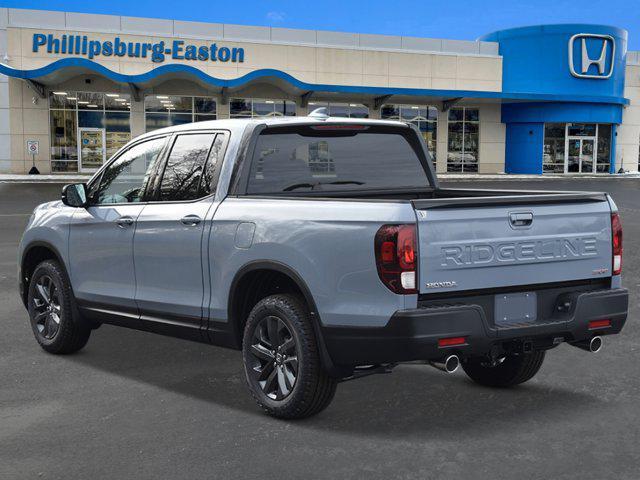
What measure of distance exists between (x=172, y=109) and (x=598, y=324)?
41665 mm

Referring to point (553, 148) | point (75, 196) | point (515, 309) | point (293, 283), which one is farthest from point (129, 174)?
point (553, 148)

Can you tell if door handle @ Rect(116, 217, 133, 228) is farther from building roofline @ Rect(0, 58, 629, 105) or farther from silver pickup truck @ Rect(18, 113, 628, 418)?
building roofline @ Rect(0, 58, 629, 105)

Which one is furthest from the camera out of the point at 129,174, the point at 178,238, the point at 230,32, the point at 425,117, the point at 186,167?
the point at 425,117

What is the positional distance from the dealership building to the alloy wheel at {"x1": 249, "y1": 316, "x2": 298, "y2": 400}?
36363 millimetres

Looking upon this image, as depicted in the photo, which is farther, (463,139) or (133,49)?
(463,139)

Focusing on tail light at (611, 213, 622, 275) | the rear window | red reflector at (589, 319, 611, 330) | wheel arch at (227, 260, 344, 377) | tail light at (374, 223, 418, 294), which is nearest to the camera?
tail light at (374, 223, 418, 294)

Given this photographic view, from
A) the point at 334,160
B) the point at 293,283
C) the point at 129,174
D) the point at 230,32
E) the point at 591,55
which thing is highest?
the point at 230,32

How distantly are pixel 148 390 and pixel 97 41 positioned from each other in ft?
133

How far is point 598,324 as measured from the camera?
482cm

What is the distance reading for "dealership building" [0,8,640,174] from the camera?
42.1m

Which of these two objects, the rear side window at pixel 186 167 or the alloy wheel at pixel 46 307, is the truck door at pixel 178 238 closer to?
the rear side window at pixel 186 167

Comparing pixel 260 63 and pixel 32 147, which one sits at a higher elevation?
pixel 260 63

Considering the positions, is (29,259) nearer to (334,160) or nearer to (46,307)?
(46,307)

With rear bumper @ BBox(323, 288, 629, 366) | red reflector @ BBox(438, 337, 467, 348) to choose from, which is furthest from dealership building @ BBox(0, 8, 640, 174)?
red reflector @ BBox(438, 337, 467, 348)
